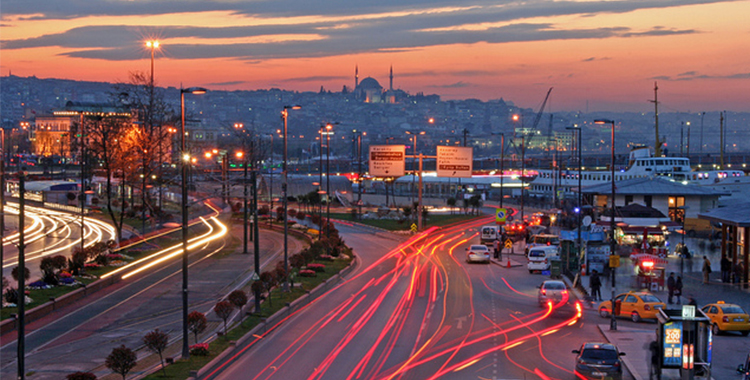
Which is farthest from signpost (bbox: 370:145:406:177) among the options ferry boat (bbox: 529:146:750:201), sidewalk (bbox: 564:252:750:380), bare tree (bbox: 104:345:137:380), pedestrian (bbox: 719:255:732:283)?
bare tree (bbox: 104:345:137:380)

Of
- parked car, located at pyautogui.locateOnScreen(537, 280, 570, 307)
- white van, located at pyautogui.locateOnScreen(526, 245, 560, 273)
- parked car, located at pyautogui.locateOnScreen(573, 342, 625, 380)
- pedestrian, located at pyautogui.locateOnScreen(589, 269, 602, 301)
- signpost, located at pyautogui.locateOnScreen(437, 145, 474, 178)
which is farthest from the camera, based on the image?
signpost, located at pyautogui.locateOnScreen(437, 145, 474, 178)

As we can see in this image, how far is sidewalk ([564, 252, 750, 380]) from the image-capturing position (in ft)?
66.8

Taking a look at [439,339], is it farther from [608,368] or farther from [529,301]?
[529,301]

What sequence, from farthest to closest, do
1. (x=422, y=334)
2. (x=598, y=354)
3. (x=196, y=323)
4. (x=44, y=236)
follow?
(x=44, y=236) → (x=422, y=334) → (x=196, y=323) → (x=598, y=354)

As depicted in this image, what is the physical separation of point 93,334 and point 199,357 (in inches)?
221

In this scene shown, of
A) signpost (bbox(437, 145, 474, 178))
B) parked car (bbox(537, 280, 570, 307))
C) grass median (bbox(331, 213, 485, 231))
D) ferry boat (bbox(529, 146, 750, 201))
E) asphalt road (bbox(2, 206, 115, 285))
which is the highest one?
signpost (bbox(437, 145, 474, 178))

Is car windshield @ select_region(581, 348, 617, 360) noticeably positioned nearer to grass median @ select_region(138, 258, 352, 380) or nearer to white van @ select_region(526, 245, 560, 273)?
grass median @ select_region(138, 258, 352, 380)

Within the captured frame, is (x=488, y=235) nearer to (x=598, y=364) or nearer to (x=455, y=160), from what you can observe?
(x=455, y=160)

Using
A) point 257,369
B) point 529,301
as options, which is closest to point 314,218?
point 529,301

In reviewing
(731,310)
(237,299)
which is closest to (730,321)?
(731,310)

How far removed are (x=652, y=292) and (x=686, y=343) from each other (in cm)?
1768

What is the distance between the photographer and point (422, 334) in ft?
80.0

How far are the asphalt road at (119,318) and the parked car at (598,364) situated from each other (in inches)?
474

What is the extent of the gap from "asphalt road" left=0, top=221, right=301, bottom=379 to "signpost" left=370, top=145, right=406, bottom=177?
16.2 m
